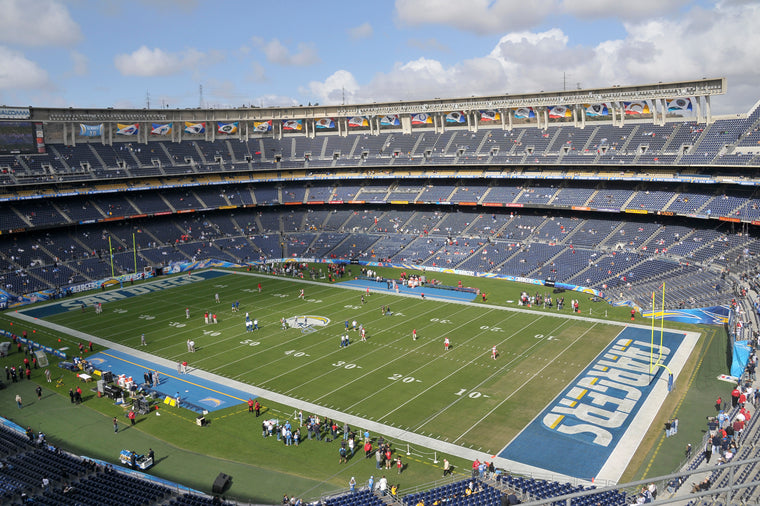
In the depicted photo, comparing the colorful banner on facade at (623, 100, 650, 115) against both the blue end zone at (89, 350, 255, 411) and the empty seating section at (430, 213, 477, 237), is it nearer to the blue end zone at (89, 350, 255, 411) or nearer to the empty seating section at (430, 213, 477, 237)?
the empty seating section at (430, 213, 477, 237)

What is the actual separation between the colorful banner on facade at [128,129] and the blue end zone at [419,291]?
117 feet

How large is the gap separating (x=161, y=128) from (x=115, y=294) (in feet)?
94.5

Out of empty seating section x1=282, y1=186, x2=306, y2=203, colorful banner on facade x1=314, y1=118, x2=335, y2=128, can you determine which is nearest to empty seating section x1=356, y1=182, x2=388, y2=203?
empty seating section x1=282, y1=186, x2=306, y2=203

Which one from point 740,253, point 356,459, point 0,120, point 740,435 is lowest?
point 356,459

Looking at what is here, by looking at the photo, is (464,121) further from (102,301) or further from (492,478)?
(492,478)

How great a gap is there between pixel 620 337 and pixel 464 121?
4318 cm

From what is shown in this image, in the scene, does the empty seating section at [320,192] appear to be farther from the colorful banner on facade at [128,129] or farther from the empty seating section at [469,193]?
the colorful banner on facade at [128,129]

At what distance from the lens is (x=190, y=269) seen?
61688 mm

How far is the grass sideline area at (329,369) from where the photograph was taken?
2273cm

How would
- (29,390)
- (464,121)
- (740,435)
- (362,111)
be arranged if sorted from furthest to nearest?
1. (362,111)
2. (464,121)
3. (29,390)
4. (740,435)

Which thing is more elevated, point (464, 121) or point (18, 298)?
point (464, 121)

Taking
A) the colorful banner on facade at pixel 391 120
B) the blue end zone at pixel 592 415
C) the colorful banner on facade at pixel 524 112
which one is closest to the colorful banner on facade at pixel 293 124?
the colorful banner on facade at pixel 391 120

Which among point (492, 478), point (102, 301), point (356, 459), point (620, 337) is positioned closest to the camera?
point (492, 478)

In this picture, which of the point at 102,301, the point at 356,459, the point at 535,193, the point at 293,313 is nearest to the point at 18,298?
the point at 102,301
